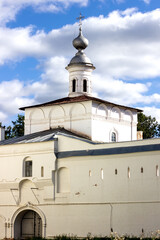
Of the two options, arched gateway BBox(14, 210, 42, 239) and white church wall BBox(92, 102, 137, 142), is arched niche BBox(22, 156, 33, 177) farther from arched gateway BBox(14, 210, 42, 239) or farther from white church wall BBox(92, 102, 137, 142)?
white church wall BBox(92, 102, 137, 142)

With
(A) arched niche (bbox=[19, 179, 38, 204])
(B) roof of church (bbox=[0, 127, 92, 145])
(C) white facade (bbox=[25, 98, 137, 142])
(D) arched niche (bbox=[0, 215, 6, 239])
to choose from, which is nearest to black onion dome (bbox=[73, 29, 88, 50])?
(C) white facade (bbox=[25, 98, 137, 142])

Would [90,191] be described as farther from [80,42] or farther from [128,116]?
[80,42]

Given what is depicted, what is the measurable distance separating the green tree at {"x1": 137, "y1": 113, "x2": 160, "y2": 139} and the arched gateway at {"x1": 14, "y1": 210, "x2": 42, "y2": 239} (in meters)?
21.9

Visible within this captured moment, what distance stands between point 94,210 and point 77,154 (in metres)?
2.63

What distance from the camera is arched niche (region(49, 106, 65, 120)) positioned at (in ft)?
90.3

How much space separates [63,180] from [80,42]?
10273mm

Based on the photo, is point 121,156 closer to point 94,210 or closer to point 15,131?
point 94,210

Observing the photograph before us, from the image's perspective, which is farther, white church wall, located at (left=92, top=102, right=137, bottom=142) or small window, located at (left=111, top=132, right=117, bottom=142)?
small window, located at (left=111, top=132, right=117, bottom=142)

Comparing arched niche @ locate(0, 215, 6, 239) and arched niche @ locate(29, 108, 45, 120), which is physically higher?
arched niche @ locate(29, 108, 45, 120)

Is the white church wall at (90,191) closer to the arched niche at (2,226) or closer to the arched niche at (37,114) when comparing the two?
the arched niche at (2,226)

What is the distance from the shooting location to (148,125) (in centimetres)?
A: 4581

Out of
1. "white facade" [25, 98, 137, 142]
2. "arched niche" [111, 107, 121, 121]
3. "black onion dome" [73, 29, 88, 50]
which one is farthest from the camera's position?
"black onion dome" [73, 29, 88, 50]

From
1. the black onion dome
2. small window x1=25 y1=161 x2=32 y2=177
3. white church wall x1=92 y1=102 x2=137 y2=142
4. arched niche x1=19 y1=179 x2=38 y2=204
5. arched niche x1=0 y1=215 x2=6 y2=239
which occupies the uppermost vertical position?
the black onion dome

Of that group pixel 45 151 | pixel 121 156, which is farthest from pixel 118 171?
pixel 45 151
